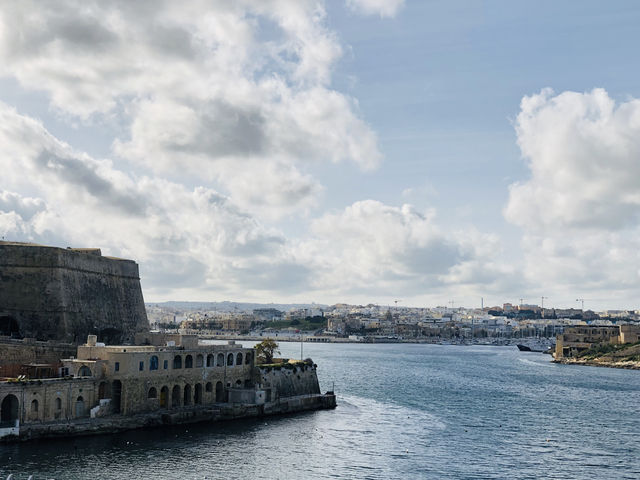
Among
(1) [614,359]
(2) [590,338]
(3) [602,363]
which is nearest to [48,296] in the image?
(3) [602,363]

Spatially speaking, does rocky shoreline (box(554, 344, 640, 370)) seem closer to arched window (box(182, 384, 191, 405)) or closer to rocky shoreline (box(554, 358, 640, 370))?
rocky shoreline (box(554, 358, 640, 370))

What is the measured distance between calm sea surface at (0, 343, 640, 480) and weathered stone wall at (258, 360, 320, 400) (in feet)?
12.2

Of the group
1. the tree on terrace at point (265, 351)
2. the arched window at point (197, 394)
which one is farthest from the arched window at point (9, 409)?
the tree on terrace at point (265, 351)

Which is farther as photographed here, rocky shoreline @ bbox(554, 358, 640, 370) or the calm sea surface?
rocky shoreline @ bbox(554, 358, 640, 370)

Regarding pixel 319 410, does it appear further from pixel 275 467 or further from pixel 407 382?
pixel 407 382

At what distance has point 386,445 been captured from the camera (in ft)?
167

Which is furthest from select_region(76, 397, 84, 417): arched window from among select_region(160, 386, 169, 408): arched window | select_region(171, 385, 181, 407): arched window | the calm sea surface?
select_region(171, 385, 181, 407): arched window

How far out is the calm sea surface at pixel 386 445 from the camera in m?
41.8

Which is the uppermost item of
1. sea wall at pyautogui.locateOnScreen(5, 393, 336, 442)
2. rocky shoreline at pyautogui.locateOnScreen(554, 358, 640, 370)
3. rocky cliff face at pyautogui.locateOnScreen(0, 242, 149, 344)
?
rocky cliff face at pyautogui.locateOnScreen(0, 242, 149, 344)

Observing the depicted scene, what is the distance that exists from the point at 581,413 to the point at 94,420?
47.1 metres

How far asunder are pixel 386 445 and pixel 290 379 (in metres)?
18.6

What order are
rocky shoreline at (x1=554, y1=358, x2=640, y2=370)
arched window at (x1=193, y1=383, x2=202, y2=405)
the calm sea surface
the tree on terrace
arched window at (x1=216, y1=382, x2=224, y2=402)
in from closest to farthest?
the calm sea surface → arched window at (x1=193, y1=383, x2=202, y2=405) → arched window at (x1=216, y1=382, x2=224, y2=402) → the tree on terrace → rocky shoreline at (x1=554, y1=358, x2=640, y2=370)

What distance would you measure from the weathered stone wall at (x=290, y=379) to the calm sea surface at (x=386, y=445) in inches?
146

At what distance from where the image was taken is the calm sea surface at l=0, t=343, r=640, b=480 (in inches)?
1644
